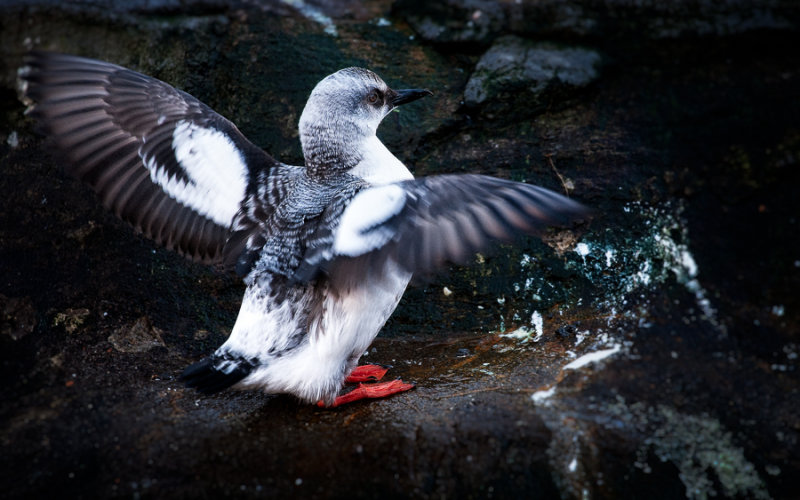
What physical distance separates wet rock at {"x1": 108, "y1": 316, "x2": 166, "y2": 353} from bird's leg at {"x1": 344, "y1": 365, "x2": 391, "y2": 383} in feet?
3.52

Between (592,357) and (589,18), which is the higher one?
(589,18)

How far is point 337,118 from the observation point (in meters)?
3.62

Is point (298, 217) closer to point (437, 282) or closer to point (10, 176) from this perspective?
point (437, 282)

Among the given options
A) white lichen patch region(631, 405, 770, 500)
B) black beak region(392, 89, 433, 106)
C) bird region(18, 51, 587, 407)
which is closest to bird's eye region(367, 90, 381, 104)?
bird region(18, 51, 587, 407)

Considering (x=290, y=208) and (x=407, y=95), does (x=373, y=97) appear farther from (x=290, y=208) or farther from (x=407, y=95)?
(x=290, y=208)

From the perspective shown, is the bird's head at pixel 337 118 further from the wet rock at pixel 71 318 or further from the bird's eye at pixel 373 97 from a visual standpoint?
the wet rock at pixel 71 318

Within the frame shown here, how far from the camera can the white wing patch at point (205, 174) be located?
11.7 feet

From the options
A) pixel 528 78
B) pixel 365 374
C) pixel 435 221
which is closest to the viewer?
pixel 435 221

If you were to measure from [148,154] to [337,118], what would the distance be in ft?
3.17

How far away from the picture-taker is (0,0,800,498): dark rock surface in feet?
9.13

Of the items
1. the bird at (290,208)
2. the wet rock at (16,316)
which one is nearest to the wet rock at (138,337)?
the wet rock at (16,316)

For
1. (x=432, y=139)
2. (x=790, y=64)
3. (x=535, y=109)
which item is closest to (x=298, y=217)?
(x=432, y=139)

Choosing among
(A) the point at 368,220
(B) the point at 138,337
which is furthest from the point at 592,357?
(B) the point at 138,337

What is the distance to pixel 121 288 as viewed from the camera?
4043 mm
